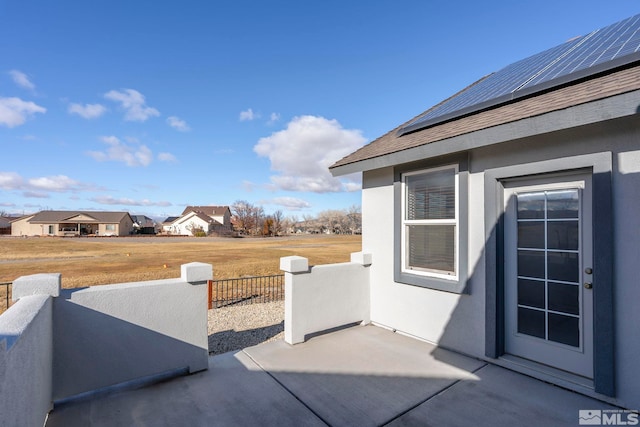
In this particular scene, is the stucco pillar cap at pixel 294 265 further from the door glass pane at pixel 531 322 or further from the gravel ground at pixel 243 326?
the door glass pane at pixel 531 322

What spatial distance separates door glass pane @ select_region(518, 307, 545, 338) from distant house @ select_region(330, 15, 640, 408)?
1 centimetres

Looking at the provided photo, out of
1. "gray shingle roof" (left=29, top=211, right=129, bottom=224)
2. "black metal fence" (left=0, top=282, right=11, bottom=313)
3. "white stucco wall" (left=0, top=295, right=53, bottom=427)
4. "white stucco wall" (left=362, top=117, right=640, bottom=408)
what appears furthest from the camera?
"gray shingle roof" (left=29, top=211, right=129, bottom=224)

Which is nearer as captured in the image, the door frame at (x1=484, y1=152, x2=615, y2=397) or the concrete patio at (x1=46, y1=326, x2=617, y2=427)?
the concrete patio at (x1=46, y1=326, x2=617, y2=427)

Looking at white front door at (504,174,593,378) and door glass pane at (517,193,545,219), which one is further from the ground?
door glass pane at (517,193,545,219)

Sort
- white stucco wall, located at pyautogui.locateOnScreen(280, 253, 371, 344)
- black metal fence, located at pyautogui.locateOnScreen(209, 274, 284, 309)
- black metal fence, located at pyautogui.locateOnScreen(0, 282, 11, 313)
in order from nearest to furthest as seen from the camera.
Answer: white stucco wall, located at pyautogui.locateOnScreen(280, 253, 371, 344), black metal fence, located at pyautogui.locateOnScreen(0, 282, 11, 313), black metal fence, located at pyautogui.locateOnScreen(209, 274, 284, 309)

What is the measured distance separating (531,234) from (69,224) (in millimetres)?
75816

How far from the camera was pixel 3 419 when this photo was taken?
1.25m

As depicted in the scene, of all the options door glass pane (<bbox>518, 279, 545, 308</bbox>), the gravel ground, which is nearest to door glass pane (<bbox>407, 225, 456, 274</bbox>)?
door glass pane (<bbox>518, 279, 545, 308</bbox>)

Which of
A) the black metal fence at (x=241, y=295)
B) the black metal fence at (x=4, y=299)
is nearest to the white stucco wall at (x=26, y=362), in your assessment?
the black metal fence at (x=241, y=295)

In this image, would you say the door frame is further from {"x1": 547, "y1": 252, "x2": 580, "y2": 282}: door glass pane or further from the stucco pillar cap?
the stucco pillar cap

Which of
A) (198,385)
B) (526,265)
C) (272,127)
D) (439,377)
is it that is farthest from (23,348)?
(272,127)

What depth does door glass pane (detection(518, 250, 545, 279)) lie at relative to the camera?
11.3ft

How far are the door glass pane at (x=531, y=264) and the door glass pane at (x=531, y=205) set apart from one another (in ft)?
1.48

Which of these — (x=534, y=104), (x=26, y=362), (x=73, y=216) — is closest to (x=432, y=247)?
(x=534, y=104)
